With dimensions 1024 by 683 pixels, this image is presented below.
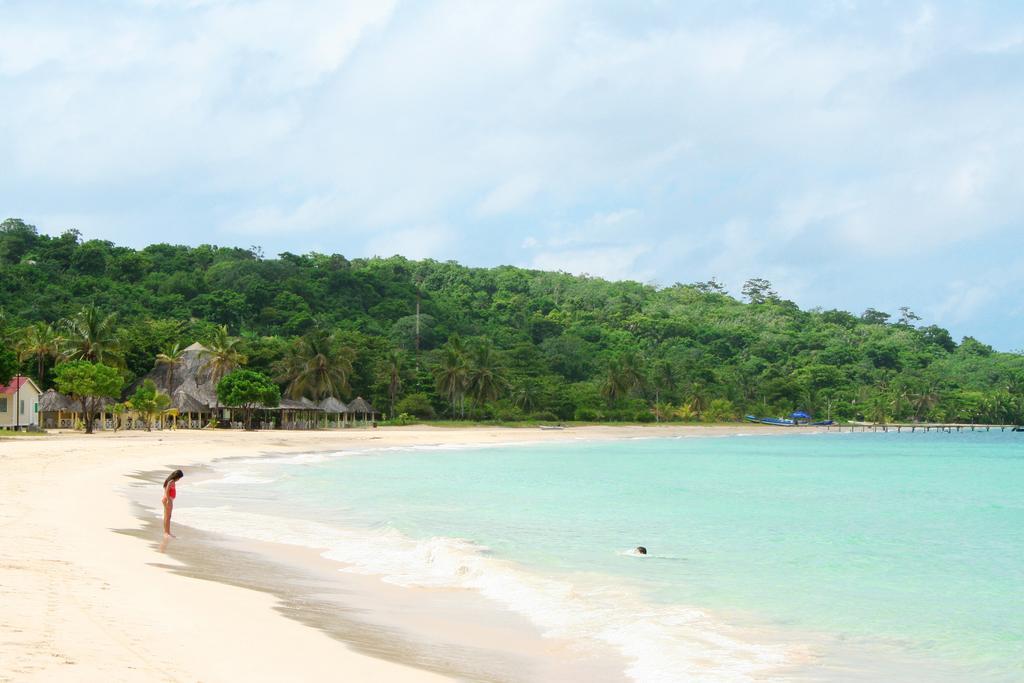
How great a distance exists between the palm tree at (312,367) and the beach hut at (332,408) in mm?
852

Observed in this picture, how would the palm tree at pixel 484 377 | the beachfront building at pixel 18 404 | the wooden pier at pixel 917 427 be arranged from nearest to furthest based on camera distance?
the beachfront building at pixel 18 404, the palm tree at pixel 484 377, the wooden pier at pixel 917 427

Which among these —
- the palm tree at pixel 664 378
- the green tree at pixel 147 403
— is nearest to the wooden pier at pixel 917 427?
the palm tree at pixel 664 378

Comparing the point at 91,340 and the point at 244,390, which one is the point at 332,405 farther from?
the point at 91,340

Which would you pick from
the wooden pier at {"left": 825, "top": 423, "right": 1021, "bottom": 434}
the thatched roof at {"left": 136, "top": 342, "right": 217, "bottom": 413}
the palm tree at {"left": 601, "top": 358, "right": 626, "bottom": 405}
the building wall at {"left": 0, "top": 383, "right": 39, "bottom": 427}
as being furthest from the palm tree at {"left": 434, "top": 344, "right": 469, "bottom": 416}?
the wooden pier at {"left": 825, "top": 423, "right": 1021, "bottom": 434}

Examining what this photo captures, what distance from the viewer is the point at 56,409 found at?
156 feet

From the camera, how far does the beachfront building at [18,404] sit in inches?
1640

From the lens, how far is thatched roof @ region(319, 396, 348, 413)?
57984 millimetres

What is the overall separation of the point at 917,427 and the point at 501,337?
53.2 meters

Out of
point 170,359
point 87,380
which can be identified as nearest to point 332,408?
point 170,359

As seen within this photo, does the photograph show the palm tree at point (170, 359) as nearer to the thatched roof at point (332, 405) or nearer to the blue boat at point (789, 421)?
the thatched roof at point (332, 405)

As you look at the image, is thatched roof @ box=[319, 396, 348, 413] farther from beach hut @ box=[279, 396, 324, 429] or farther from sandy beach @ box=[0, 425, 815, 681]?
sandy beach @ box=[0, 425, 815, 681]

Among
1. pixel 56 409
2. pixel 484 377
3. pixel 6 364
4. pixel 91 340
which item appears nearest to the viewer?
pixel 6 364

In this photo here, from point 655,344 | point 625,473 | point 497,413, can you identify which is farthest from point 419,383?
point 655,344

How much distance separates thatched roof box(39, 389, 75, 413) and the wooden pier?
7345 cm
